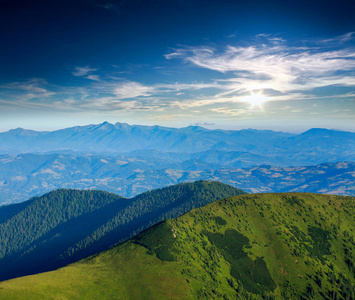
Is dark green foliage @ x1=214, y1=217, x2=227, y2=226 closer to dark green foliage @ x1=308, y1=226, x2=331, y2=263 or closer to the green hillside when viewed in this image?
the green hillside

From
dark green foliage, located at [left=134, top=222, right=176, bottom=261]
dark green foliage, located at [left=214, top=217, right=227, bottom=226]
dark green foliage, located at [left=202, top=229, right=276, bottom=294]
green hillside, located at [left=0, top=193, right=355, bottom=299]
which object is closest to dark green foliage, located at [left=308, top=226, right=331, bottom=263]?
green hillside, located at [left=0, top=193, right=355, bottom=299]

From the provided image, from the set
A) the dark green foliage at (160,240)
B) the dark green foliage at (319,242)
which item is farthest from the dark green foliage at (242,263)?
the dark green foliage at (319,242)

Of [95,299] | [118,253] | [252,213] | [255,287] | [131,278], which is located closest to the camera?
[95,299]

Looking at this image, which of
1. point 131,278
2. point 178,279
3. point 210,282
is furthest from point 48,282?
point 210,282

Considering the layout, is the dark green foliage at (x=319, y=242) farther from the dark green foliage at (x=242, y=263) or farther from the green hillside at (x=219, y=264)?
the dark green foliage at (x=242, y=263)

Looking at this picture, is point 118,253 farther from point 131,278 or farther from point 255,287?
point 255,287

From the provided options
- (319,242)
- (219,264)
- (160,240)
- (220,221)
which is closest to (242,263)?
(219,264)

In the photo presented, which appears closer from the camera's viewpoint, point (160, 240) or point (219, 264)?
point (219, 264)

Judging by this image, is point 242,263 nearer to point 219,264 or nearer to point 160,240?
point 219,264
